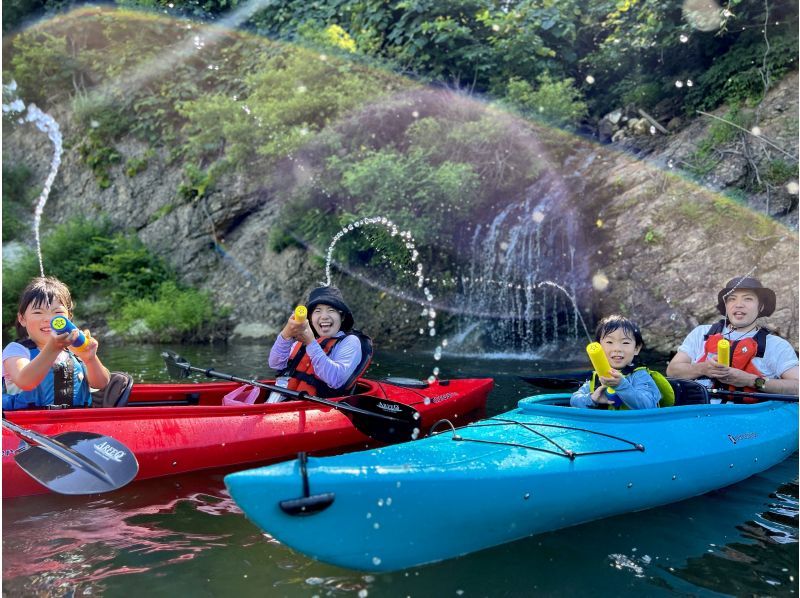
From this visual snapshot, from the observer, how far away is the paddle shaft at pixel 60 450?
319cm

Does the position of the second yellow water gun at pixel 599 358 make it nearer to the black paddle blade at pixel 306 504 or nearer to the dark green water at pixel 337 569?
the dark green water at pixel 337 569

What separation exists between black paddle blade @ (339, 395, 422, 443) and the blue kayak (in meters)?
0.83

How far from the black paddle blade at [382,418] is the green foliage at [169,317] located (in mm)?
8300

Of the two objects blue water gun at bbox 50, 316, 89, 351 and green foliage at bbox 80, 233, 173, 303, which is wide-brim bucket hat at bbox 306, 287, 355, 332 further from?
green foliage at bbox 80, 233, 173, 303

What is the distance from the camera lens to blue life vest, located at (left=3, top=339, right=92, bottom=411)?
3867mm

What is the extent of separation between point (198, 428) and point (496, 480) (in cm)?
216

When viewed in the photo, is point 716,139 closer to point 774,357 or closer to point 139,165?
point 774,357

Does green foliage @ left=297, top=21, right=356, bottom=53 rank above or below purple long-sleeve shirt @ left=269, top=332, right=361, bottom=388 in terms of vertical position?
above

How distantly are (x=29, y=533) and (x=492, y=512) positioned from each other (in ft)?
7.28

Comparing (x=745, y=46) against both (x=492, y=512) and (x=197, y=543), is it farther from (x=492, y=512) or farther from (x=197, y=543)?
(x=197, y=543)

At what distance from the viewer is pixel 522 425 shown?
11.5 ft

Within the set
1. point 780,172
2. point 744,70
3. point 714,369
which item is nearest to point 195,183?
point 744,70

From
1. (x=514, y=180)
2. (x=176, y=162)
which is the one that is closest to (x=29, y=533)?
(x=514, y=180)

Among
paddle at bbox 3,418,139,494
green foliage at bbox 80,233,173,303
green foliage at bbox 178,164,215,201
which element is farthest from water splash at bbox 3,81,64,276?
paddle at bbox 3,418,139,494
